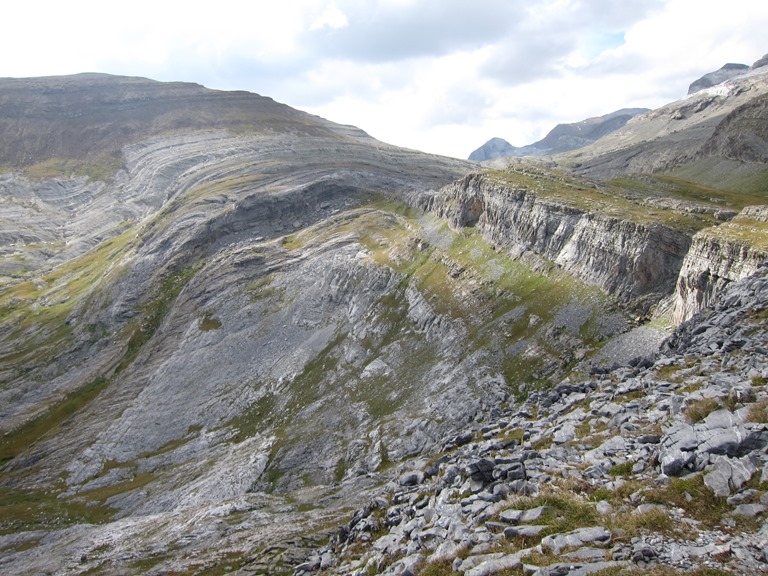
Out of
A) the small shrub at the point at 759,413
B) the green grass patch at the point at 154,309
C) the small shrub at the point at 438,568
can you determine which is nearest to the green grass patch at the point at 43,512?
the green grass patch at the point at 154,309

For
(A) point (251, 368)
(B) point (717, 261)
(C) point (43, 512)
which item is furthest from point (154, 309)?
(B) point (717, 261)

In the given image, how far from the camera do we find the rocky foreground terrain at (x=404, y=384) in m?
17.9

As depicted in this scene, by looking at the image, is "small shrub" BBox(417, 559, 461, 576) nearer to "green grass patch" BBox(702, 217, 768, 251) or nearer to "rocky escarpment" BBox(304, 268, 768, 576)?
"rocky escarpment" BBox(304, 268, 768, 576)

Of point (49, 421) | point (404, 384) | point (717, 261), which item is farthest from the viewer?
point (49, 421)

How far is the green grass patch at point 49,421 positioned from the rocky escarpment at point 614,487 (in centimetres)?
7657

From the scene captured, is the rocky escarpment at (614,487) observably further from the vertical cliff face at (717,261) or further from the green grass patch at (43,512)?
the green grass patch at (43,512)

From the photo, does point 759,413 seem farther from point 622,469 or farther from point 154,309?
point 154,309

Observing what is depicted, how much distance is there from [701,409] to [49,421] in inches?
3844

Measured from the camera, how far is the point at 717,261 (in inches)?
1697

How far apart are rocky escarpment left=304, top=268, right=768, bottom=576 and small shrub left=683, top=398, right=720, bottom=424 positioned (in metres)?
0.05

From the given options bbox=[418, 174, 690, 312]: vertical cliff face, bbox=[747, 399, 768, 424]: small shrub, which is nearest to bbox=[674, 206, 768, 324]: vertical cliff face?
bbox=[418, 174, 690, 312]: vertical cliff face

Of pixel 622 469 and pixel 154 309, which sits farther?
pixel 154 309

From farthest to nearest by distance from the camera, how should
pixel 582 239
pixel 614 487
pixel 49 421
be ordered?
1. pixel 49 421
2. pixel 582 239
3. pixel 614 487

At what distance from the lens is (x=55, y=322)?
11338 centimetres
